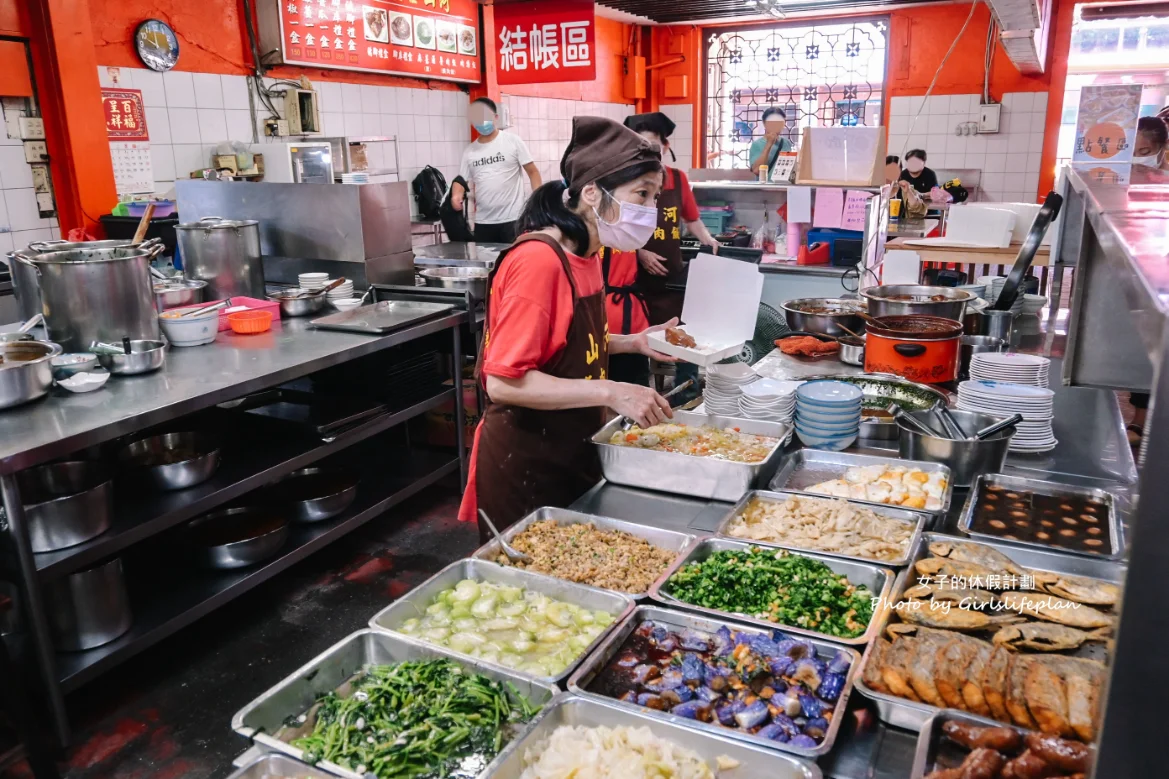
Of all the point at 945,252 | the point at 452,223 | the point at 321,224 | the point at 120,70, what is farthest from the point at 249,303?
the point at 945,252

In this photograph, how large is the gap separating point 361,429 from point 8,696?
1800 mm

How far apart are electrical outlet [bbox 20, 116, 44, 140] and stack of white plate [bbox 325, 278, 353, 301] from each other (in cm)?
207

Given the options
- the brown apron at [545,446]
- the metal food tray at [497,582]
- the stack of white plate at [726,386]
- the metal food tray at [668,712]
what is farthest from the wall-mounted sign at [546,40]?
the metal food tray at [668,712]

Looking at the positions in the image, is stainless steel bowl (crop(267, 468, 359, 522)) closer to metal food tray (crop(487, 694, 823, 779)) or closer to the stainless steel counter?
the stainless steel counter

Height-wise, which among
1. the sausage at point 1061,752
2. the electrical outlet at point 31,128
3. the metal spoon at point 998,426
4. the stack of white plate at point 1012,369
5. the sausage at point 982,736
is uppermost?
the electrical outlet at point 31,128

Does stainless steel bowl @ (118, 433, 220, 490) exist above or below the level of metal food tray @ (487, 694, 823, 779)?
below

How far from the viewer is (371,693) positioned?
1462mm

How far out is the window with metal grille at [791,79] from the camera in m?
10.6

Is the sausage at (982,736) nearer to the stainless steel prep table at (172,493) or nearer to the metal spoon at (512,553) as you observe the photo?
the metal spoon at (512,553)

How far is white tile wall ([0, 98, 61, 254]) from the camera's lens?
15.6 ft

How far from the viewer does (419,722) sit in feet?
4.52

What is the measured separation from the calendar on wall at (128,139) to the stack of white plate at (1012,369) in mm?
5052

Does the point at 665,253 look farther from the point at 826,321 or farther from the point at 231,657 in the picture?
the point at 231,657

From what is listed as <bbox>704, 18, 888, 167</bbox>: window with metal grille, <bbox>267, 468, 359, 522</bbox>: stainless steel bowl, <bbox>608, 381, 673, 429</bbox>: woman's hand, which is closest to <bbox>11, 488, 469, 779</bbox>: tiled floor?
<bbox>267, 468, 359, 522</bbox>: stainless steel bowl
